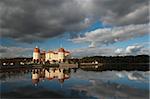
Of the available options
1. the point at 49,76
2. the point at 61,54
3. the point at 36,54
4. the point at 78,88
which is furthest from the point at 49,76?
the point at 61,54

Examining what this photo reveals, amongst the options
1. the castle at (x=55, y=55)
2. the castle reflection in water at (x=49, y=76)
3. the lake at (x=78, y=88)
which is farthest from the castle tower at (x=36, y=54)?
the lake at (x=78, y=88)

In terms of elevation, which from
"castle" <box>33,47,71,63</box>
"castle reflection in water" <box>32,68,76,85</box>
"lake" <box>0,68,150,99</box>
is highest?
"castle" <box>33,47,71,63</box>

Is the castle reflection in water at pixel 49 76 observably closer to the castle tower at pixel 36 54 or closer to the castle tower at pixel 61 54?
the castle tower at pixel 36 54

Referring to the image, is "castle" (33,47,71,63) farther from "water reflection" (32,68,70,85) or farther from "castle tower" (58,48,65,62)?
"water reflection" (32,68,70,85)

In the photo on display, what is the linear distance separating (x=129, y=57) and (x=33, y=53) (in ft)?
157

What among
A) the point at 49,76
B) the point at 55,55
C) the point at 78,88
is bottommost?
the point at 78,88

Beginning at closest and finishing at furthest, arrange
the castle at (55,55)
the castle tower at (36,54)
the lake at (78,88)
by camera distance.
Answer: the lake at (78,88) → the castle tower at (36,54) → the castle at (55,55)

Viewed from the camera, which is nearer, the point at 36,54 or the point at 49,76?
the point at 49,76

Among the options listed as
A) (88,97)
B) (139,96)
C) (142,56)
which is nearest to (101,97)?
(88,97)

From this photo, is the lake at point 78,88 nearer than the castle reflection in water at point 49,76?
Yes

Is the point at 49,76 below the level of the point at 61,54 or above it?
below

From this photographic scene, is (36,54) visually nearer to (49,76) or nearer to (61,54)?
(61,54)

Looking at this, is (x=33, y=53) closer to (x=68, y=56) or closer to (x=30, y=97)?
(x=68, y=56)

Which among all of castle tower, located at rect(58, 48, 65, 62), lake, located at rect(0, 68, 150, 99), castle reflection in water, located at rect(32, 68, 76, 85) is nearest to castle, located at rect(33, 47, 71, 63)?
castle tower, located at rect(58, 48, 65, 62)
